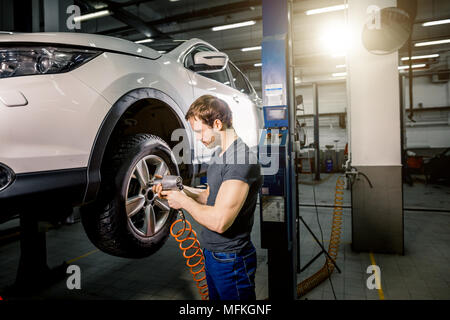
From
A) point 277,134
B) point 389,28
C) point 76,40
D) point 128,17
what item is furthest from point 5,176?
point 128,17

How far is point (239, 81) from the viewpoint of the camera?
11.5 feet

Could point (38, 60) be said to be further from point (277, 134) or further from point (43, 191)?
point (277, 134)

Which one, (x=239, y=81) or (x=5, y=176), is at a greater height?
(x=239, y=81)

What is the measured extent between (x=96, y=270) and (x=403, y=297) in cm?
268

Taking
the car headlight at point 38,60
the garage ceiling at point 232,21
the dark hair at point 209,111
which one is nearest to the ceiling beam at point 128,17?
the garage ceiling at point 232,21

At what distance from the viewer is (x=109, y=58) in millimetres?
1268

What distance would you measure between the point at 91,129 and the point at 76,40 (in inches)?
14.7

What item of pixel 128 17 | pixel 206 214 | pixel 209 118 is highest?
pixel 128 17

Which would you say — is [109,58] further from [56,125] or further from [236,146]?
[236,146]

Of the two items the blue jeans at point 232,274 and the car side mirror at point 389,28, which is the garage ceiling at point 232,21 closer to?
the car side mirror at point 389,28

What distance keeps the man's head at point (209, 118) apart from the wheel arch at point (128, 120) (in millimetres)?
288

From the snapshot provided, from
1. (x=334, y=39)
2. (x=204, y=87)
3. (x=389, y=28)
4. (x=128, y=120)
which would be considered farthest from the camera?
(x=334, y=39)

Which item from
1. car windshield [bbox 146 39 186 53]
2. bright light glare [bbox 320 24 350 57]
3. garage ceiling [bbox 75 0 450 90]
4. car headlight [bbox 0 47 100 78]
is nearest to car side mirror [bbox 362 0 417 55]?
car windshield [bbox 146 39 186 53]
